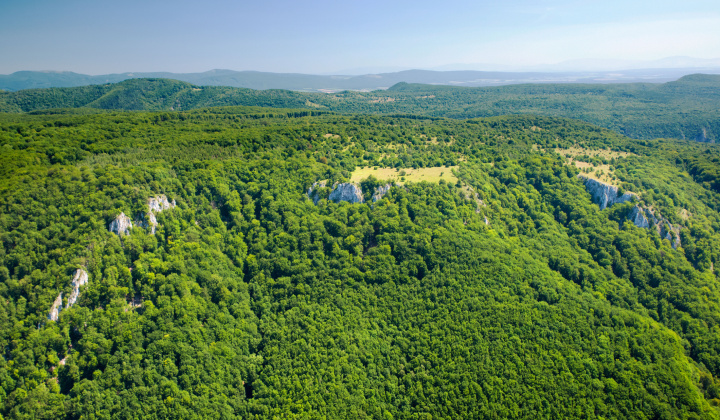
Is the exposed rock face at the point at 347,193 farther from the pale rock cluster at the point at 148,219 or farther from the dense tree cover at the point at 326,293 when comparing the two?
the pale rock cluster at the point at 148,219

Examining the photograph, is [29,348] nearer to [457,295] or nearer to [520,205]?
[457,295]

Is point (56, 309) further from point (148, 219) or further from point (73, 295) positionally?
point (148, 219)

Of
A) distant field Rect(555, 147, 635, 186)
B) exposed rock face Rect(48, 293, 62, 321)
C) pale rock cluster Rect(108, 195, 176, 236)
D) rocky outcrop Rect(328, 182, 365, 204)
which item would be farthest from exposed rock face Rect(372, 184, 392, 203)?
distant field Rect(555, 147, 635, 186)

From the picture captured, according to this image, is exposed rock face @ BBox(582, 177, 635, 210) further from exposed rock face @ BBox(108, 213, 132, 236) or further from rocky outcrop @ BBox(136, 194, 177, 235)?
exposed rock face @ BBox(108, 213, 132, 236)

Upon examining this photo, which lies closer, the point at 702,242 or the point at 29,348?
the point at 29,348

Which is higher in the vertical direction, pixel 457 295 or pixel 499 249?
pixel 499 249

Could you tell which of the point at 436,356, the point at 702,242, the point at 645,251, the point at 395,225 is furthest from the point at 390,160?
the point at 702,242
